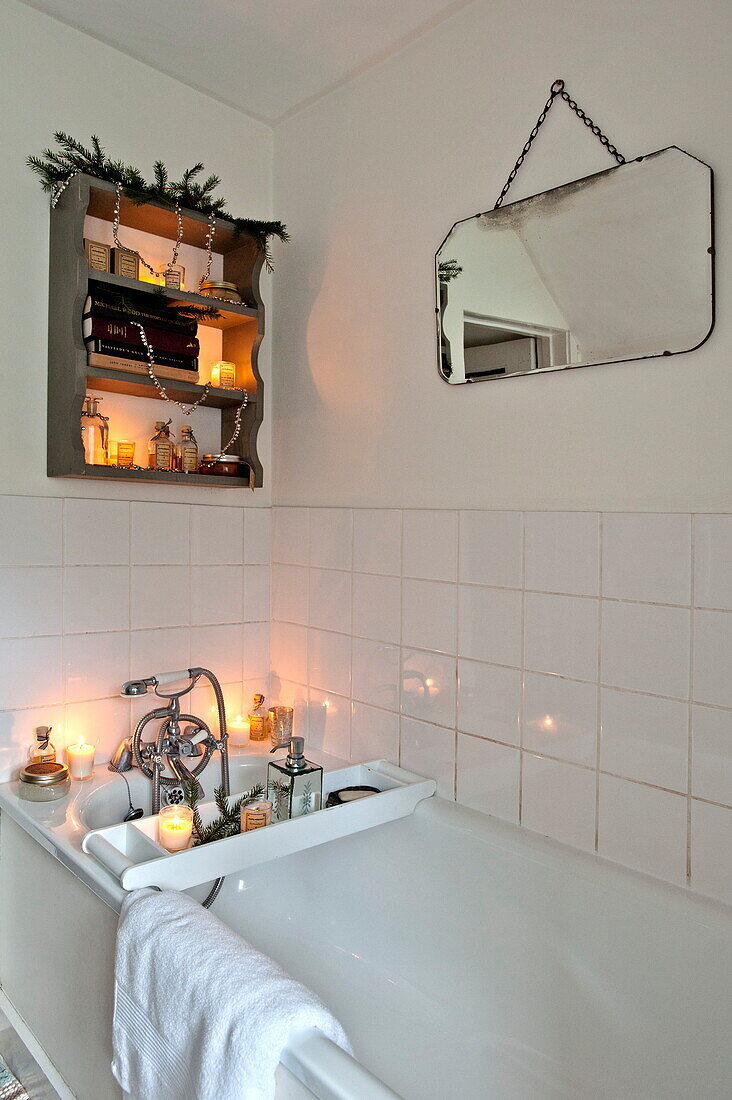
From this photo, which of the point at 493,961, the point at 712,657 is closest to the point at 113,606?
the point at 493,961

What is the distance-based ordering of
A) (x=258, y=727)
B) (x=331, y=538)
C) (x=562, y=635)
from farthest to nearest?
(x=258, y=727), (x=331, y=538), (x=562, y=635)

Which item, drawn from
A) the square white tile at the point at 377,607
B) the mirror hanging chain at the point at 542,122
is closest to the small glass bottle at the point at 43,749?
the square white tile at the point at 377,607

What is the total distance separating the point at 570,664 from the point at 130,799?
3.76 ft

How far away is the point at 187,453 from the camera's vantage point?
83.8 inches

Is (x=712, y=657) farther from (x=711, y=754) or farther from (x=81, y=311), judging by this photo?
(x=81, y=311)

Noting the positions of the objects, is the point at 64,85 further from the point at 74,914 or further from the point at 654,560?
the point at 74,914

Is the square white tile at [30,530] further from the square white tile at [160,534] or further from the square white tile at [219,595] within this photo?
the square white tile at [219,595]

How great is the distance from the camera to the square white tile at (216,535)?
223cm

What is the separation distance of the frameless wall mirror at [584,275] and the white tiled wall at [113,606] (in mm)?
877

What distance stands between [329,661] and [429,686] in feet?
1.31

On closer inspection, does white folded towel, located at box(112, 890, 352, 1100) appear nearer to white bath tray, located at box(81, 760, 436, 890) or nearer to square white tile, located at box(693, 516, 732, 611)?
white bath tray, located at box(81, 760, 436, 890)

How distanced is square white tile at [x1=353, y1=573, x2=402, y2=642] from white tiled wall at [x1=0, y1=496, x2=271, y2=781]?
430mm

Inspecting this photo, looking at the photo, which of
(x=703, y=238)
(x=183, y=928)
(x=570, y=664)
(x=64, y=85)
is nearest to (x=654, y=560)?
(x=570, y=664)

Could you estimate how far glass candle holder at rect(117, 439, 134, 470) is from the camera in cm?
200
